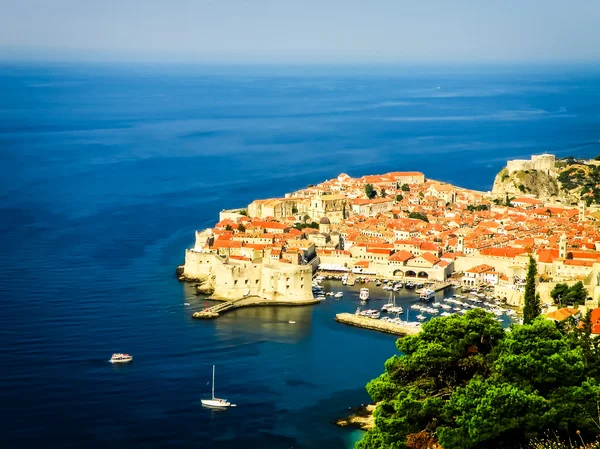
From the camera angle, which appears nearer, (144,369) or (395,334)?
(144,369)

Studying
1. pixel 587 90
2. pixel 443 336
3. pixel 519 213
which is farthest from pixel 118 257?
pixel 587 90

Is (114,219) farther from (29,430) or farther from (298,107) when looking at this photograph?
(298,107)

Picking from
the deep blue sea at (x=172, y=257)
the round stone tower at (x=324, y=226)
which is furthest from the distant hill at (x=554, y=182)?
the round stone tower at (x=324, y=226)

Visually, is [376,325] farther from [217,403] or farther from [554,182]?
[554,182]

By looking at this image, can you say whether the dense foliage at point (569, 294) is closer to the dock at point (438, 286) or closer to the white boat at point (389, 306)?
the dock at point (438, 286)

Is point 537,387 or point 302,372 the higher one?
point 537,387

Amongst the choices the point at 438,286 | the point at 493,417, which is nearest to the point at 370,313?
the point at 438,286

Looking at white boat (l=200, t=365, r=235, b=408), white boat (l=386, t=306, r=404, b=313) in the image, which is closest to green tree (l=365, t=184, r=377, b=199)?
white boat (l=386, t=306, r=404, b=313)
